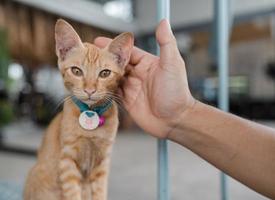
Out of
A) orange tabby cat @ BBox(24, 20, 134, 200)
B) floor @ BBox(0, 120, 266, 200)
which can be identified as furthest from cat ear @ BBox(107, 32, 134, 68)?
floor @ BBox(0, 120, 266, 200)

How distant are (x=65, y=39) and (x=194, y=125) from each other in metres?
0.34

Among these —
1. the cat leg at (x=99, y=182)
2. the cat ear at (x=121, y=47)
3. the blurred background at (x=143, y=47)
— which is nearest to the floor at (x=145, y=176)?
the blurred background at (x=143, y=47)

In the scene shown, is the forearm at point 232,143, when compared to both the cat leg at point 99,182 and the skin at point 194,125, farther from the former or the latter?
the cat leg at point 99,182

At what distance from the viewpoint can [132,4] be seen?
4566mm

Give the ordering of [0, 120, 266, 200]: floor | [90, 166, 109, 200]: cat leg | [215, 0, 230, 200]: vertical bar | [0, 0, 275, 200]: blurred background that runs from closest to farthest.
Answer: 1. [90, 166, 109, 200]: cat leg
2. [215, 0, 230, 200]: vertical bar
3. [0, 120, 266, 200]: floor
4. [0, 0, 275, 200]: blurred background

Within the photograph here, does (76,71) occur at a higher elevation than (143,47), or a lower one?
lower

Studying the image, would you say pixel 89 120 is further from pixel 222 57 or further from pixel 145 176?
pixel 145 176

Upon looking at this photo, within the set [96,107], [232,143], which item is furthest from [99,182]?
[232,143]

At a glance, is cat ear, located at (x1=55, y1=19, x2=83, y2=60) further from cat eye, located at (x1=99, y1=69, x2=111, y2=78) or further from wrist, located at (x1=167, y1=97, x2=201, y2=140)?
wrist, located at (x1=167, y1=97, x2=201, y2=140)

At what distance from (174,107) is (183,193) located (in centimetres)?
132

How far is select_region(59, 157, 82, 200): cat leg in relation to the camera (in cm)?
67

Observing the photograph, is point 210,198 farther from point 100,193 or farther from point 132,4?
point 132,4

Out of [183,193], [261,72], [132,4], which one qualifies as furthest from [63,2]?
[261,72]

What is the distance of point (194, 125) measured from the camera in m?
0.69
